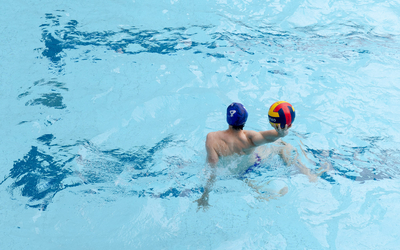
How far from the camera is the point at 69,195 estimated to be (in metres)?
4.15

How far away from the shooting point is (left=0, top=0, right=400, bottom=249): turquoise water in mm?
3830

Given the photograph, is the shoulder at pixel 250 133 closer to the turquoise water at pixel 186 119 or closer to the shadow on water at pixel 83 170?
the turquoise water at pixel 186 119

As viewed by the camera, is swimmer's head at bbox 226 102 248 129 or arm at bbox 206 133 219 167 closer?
swimmer's head at bbox 226 102 248 129

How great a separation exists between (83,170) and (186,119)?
5.93 feet

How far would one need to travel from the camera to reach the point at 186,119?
535 cm

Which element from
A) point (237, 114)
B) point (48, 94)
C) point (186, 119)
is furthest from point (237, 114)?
point (48, 94)

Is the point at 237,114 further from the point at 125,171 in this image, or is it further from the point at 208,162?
the point at 125,171

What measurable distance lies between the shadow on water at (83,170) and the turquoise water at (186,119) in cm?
2

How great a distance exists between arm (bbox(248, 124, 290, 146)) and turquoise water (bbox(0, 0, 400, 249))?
29.4 inches

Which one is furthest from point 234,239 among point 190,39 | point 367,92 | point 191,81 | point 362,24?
point 362,24

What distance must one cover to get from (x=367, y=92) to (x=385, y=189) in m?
2.33

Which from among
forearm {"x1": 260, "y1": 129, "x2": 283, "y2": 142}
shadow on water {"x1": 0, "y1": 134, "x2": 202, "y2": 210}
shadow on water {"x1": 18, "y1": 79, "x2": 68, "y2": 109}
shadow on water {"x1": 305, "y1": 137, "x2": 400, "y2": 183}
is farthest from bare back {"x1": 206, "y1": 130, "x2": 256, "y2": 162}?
shadow on water {"x1": 18, "y1": 79, "x2": 68, "y2": 109}

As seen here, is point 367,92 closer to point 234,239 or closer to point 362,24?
point 362,24

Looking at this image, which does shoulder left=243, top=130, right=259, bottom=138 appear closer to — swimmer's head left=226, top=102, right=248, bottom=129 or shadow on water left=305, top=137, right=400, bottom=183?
swimmer's head left=226, top=102, right=248, bottom=129
